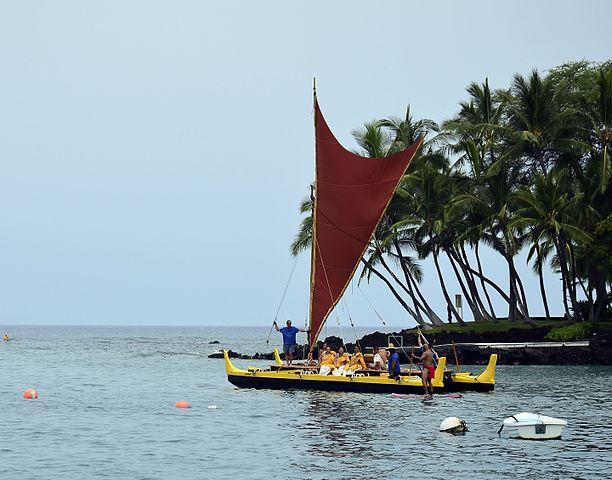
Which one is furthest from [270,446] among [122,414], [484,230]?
[484,230]

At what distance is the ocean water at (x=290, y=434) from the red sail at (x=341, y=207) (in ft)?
16.0

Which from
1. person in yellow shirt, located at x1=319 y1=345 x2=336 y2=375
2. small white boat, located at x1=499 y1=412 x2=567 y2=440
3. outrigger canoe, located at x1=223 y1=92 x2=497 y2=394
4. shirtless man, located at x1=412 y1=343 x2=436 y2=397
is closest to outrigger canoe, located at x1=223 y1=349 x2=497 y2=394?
outrigger canoe, located at x1=223 y1=92 x2=497 y2=394

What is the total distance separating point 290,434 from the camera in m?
29.6

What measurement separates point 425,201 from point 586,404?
33.2 m

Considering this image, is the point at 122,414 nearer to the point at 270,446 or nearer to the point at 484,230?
the point at 270,446

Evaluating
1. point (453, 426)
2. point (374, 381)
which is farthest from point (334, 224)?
point (453, 426)

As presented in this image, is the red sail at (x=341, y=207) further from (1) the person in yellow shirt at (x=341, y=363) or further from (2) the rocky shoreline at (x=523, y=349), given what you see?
(2) the rocky shoreline at (x=523, y=349)

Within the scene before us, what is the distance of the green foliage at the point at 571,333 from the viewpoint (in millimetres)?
59156

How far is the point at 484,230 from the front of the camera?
66.2m

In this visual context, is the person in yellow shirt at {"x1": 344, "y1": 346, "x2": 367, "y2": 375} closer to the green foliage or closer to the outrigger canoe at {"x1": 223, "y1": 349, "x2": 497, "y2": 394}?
the outrigger canoe at {"x1": 223, "y1": 349, "x2": 497, "y2": 394}

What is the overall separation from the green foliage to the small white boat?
3236cm

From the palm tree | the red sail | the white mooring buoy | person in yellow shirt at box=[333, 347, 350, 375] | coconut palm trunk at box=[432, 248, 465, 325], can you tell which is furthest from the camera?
coconut palm trunk at box=[432, 248, 465, 325]

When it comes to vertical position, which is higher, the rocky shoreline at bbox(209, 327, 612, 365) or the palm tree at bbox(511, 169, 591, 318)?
the palm tree at bbox(511, 169, 591, 318)

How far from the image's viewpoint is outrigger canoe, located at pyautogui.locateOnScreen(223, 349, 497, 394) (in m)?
38.6
